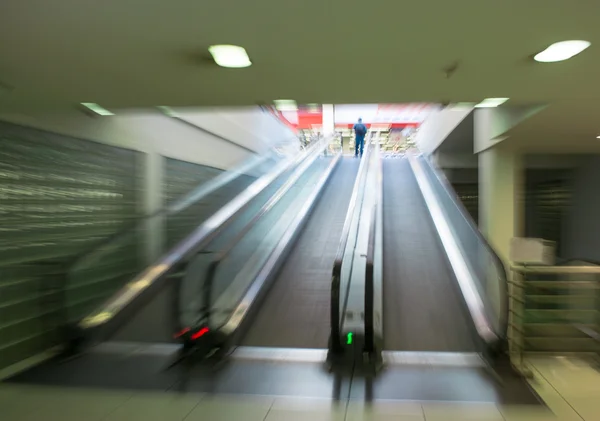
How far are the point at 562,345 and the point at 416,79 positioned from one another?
2936 mm

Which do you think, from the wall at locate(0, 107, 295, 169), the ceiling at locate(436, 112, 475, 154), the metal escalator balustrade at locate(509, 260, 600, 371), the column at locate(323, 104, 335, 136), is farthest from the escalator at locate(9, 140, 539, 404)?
the column at locate(323, 104, 335, 136)

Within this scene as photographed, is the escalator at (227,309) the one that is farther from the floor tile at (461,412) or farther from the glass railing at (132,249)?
the floor tile at (461,412)

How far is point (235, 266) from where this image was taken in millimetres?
5234

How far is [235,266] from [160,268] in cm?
92

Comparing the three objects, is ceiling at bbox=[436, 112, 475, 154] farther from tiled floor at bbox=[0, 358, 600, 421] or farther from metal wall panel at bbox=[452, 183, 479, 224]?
tiled floor at bbox=[0, 358, 600, 421]

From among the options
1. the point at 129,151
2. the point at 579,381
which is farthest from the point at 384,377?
the point at 129,151

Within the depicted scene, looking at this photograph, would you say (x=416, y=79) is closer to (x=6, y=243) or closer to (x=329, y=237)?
(x=6, y=243)

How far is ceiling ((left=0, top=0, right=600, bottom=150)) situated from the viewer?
2.10 metres

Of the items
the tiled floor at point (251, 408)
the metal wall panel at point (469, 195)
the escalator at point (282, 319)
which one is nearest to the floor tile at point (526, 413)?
the tiled floor at point (251, 408)

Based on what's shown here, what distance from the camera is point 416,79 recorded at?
3.16 meters

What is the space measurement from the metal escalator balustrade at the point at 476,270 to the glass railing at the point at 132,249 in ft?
13.3

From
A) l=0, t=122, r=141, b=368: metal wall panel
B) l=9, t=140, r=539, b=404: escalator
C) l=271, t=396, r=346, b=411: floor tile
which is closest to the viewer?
l=271, t=396, r=346, b=411: floor tile

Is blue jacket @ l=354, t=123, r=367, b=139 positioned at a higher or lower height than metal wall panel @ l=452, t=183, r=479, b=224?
higher

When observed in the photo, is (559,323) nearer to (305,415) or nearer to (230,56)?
(305,415)
